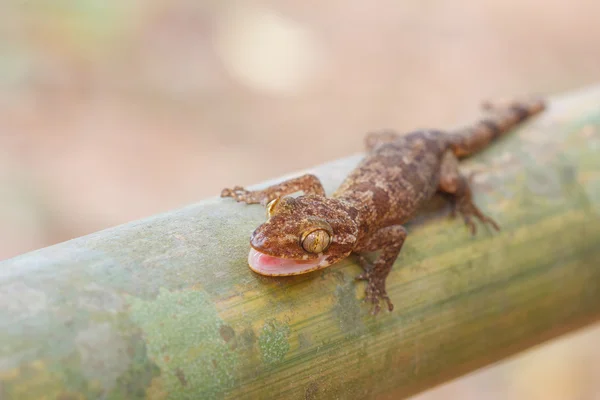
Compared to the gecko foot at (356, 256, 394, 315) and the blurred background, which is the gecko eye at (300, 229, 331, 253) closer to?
the gecko foot at (356, 256, 394, 315)

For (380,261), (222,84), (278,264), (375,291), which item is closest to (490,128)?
(380,261)

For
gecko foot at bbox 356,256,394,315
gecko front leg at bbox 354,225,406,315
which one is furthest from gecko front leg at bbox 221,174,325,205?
gecko foot at bbox 356,256,394,315

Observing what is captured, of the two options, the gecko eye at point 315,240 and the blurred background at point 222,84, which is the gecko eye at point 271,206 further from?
the blurred background at point 222,84

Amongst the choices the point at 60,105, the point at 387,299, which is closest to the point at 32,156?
the point at 60,105

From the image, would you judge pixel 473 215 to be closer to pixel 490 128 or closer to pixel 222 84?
pixel 490 128

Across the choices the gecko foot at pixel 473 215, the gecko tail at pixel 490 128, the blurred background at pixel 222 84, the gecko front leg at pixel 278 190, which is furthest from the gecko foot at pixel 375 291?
the blurred background at pixel 222 84

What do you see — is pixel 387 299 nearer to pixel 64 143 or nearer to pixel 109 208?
pixel 109 208
